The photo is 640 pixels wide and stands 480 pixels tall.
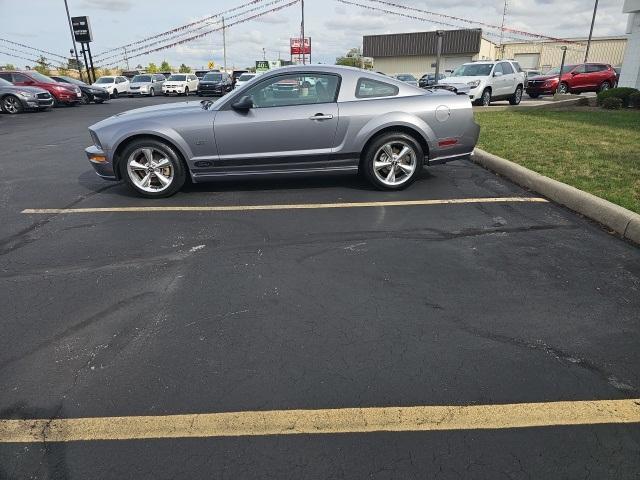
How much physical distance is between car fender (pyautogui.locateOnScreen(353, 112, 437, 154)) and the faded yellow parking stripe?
4.07m

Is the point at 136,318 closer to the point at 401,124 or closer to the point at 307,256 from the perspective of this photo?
the point at 307,256

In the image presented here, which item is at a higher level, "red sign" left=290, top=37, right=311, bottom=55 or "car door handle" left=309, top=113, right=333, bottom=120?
"red sign" left=290, top=37, right=311, bottom=55

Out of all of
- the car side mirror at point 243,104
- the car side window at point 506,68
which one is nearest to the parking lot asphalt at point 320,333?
the car side mirror at point 243,104

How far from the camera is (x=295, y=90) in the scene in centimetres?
570

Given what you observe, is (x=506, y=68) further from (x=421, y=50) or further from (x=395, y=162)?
(x=421, y=50)

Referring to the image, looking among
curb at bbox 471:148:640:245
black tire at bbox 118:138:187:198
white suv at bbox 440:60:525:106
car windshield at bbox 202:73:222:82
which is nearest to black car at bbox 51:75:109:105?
car windshield at bbox 202:73:222:82

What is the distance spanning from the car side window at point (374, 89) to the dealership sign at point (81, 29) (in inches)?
1577

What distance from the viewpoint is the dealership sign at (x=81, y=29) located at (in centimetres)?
3706

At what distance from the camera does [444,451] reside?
2.01 m

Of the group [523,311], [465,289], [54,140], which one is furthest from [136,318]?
[54,140]

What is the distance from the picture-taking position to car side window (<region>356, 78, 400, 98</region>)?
5.78 meters

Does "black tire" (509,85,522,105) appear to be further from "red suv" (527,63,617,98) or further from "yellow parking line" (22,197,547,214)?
"yellow parking line" (22,197,547,214)

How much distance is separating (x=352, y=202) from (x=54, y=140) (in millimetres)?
9495

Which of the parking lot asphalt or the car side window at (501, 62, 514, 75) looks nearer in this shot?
the parking lot asphalt
